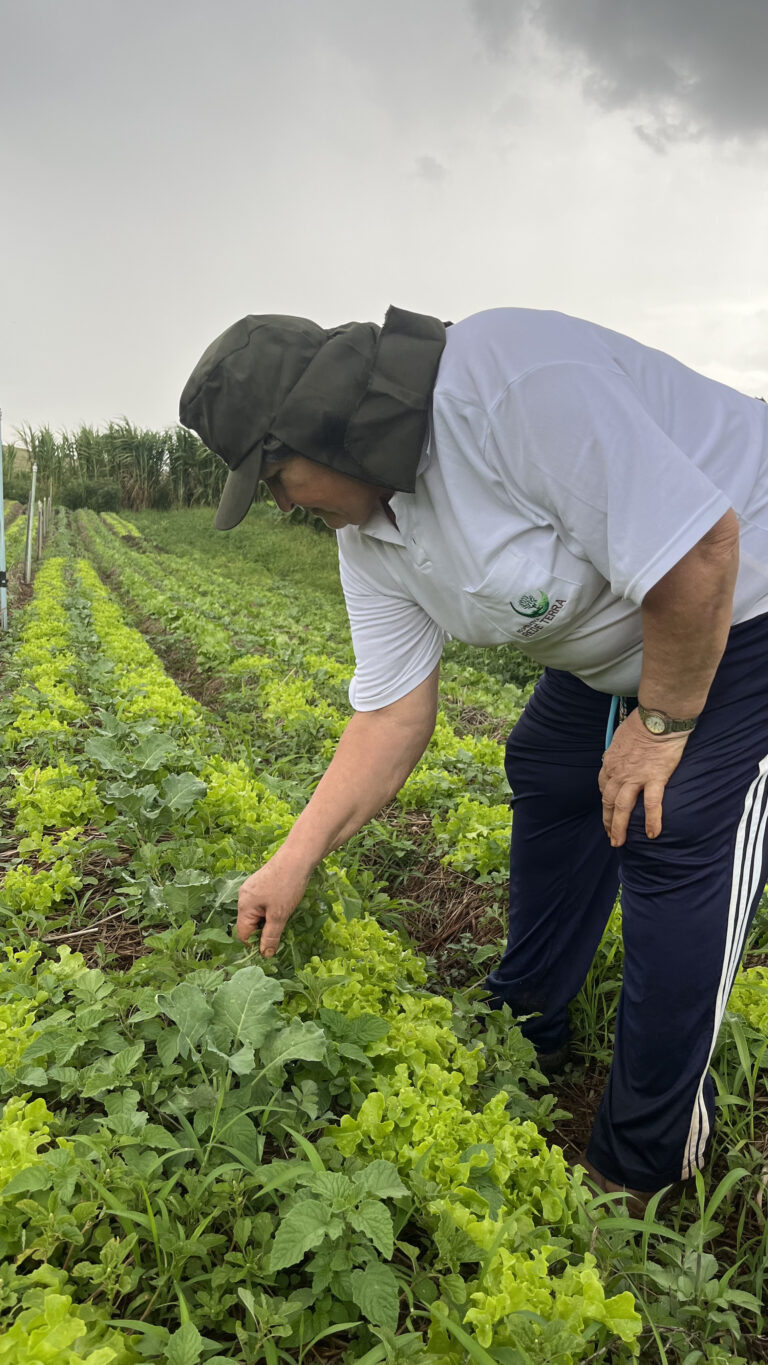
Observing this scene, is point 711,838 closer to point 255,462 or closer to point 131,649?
point 255,462

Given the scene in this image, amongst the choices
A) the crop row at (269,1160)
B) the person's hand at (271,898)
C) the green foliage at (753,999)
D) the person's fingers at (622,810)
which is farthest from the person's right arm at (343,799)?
the green foliage at (753,999)

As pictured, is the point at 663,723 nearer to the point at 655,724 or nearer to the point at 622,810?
the point at 655,724

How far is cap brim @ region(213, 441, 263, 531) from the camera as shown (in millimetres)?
1805

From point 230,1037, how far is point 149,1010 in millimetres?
214

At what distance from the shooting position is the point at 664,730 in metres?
1.82

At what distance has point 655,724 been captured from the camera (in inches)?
71.9

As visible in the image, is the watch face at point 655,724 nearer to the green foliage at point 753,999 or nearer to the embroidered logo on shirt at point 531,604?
the embroidered logo on shirt at point 531,604

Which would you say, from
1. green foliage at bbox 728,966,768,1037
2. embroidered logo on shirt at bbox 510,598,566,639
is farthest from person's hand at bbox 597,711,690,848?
green foliage at bbox 728,966,768,1037

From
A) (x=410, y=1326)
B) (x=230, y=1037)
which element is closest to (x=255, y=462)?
(x=230, y=1037)

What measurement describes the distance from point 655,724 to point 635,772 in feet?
0.37

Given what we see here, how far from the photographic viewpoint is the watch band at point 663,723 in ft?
5.93

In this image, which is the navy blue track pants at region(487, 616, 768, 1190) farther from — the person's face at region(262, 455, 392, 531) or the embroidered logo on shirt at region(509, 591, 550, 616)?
the person's face at region(262, 455, 392, 531)

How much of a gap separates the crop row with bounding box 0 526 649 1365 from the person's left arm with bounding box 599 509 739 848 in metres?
0.70

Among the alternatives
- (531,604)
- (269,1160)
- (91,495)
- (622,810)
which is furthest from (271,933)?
(91,495)
